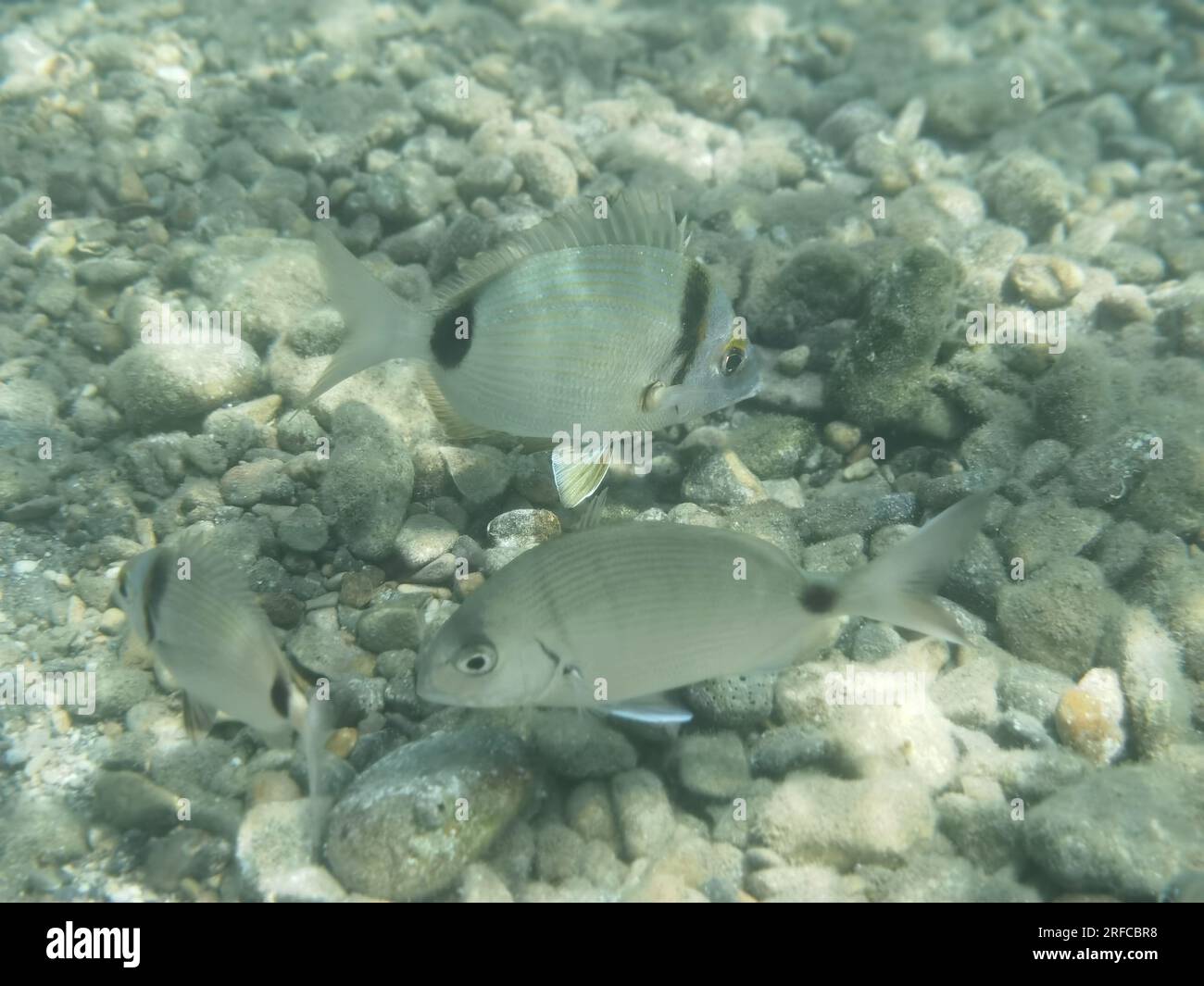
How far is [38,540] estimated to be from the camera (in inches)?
146

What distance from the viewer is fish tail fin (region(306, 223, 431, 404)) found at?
2719 mm

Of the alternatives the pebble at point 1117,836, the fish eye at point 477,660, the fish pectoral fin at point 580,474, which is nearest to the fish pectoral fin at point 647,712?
the fish eye at point 477,660

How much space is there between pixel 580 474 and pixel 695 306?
2.75 ft

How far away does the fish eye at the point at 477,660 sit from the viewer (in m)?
2.17

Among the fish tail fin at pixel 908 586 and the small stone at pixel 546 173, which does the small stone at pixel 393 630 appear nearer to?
the fish tail fin at pixel 908 586

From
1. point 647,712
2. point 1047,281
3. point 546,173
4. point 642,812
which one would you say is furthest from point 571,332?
point 1047,281

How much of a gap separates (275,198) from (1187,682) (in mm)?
6089

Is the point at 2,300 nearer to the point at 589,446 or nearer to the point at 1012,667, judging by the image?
the point at 589,446

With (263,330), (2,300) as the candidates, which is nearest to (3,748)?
(263,330)

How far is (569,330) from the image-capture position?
9.43ft

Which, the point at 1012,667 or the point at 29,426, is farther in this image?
the point at 29,426
